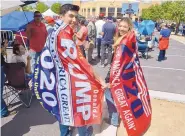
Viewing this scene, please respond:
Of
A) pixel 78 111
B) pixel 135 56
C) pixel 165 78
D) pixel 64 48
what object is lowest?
pixel 165 78

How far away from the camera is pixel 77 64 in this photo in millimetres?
2922

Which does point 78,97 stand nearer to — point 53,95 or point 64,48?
point 53,95

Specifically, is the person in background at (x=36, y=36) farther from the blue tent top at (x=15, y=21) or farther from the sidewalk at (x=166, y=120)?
the blue tent top at (x=15, y=21)

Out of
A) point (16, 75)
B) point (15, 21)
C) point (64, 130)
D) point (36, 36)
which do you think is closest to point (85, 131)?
point (64, 130)

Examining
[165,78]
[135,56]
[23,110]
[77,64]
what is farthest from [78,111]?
[165,78]

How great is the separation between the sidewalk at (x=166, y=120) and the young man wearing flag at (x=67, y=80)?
1042mm

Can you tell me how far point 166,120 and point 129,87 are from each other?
1236mm

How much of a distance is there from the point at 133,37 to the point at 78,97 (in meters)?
1.23

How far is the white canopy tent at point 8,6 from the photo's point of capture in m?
3.41

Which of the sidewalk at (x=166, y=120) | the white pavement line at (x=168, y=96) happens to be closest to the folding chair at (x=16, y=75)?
the sidewalk at (x=166, y=120)

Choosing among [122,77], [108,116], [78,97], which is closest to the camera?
[78,97]

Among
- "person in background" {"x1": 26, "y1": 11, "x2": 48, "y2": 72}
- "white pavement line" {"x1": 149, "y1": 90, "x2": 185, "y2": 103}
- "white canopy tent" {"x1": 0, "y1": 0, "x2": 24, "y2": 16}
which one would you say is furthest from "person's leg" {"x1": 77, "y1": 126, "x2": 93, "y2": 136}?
"person in background" {"x1": 26, "y1": 11, "x2": 48, "y2": 72}

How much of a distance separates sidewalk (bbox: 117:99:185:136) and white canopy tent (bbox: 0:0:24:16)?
259cm

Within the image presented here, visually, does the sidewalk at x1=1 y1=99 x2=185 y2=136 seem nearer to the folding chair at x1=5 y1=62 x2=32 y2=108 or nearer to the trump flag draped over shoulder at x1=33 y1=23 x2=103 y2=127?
the folding chair at x1=5 y1=62 x2=32 y2=108
